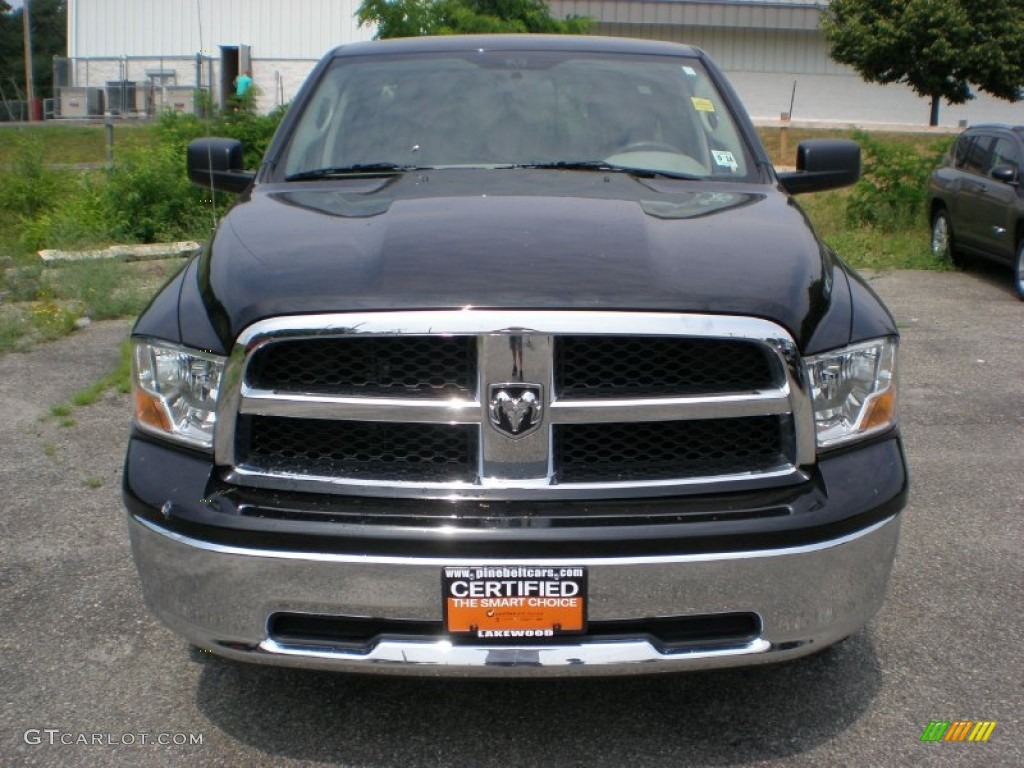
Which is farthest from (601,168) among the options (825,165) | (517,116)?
(825,165)

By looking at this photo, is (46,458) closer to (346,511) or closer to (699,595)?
(346,511)

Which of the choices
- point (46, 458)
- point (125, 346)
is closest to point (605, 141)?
point (46, 458)

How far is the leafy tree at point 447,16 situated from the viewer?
42.1 feet

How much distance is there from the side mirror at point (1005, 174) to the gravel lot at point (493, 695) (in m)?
7.34

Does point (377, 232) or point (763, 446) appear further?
point (377, 232)

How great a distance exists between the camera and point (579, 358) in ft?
9.00

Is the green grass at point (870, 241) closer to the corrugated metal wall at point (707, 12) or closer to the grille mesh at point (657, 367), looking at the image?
the grille mesh at point (657, 367)

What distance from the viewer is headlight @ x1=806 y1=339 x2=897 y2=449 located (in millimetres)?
2840

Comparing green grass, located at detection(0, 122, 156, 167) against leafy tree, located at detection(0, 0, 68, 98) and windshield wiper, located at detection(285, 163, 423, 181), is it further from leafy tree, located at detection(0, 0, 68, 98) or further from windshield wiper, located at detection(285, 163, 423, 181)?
leafy tree, located at detection(0, 0, 68, 98)

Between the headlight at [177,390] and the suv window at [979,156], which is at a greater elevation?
the suv window at [979,156]

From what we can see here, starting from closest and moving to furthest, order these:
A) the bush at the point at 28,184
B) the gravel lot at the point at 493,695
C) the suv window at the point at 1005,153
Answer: the gravel lot at the point at 493,695, the suv window at the point at 1005,153, the bush at the point at 28,184

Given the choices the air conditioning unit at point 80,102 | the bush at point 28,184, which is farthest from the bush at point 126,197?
the air conditioning unit at point 80,102

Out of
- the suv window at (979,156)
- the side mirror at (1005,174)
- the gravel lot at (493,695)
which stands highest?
the suv window at (979,156)

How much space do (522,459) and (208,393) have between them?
786 millimetres
